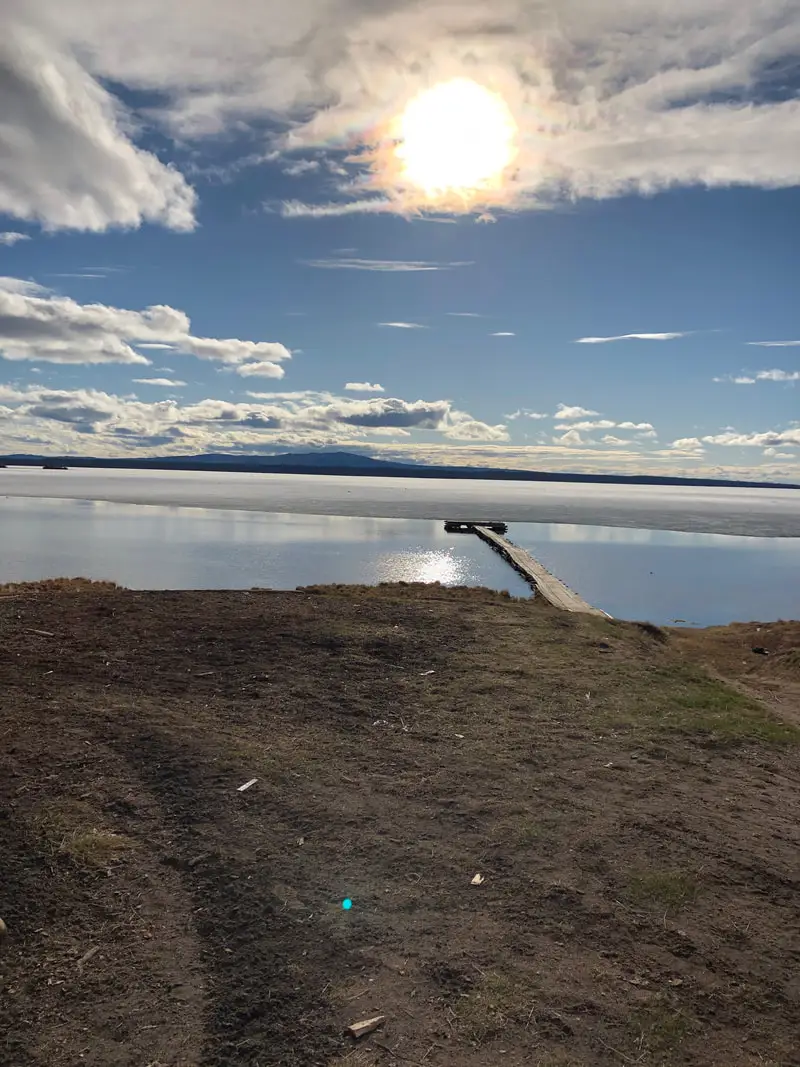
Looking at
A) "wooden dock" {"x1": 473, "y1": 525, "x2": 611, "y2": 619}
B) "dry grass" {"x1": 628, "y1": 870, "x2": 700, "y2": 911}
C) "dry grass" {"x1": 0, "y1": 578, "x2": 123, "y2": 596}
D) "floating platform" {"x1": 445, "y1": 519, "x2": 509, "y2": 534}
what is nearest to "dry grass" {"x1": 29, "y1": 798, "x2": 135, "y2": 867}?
"dry grass" {"x1": 628, "y1": 870, "x2": 700, "y2": 911}

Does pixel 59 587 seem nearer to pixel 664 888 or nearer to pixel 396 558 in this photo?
pixel 664 888

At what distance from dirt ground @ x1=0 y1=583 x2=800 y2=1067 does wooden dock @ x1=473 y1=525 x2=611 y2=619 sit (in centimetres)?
1191

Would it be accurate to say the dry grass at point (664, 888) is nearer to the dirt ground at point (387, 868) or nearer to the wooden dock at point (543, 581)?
the dirt ground at point (387, 868)

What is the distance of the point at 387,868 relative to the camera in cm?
678

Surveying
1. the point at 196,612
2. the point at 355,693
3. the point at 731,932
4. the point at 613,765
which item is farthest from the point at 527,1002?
the point at 196,612

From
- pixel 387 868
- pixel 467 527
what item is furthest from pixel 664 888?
pixel 467 527

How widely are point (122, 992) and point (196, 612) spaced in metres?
12.8

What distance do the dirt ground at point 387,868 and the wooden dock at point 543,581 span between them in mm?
11905

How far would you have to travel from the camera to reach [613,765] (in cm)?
959

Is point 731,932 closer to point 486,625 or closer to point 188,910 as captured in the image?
point 188,910

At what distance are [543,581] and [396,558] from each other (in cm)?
1302

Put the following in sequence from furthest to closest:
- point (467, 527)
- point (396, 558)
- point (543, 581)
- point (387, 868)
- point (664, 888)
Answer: point (467, 527)
point (396, 558)
point (543, 581)
point (387, 868)
point (664, 888)

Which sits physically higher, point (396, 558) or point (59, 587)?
point (59, 587)

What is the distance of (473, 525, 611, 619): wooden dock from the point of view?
28122 millimetres
